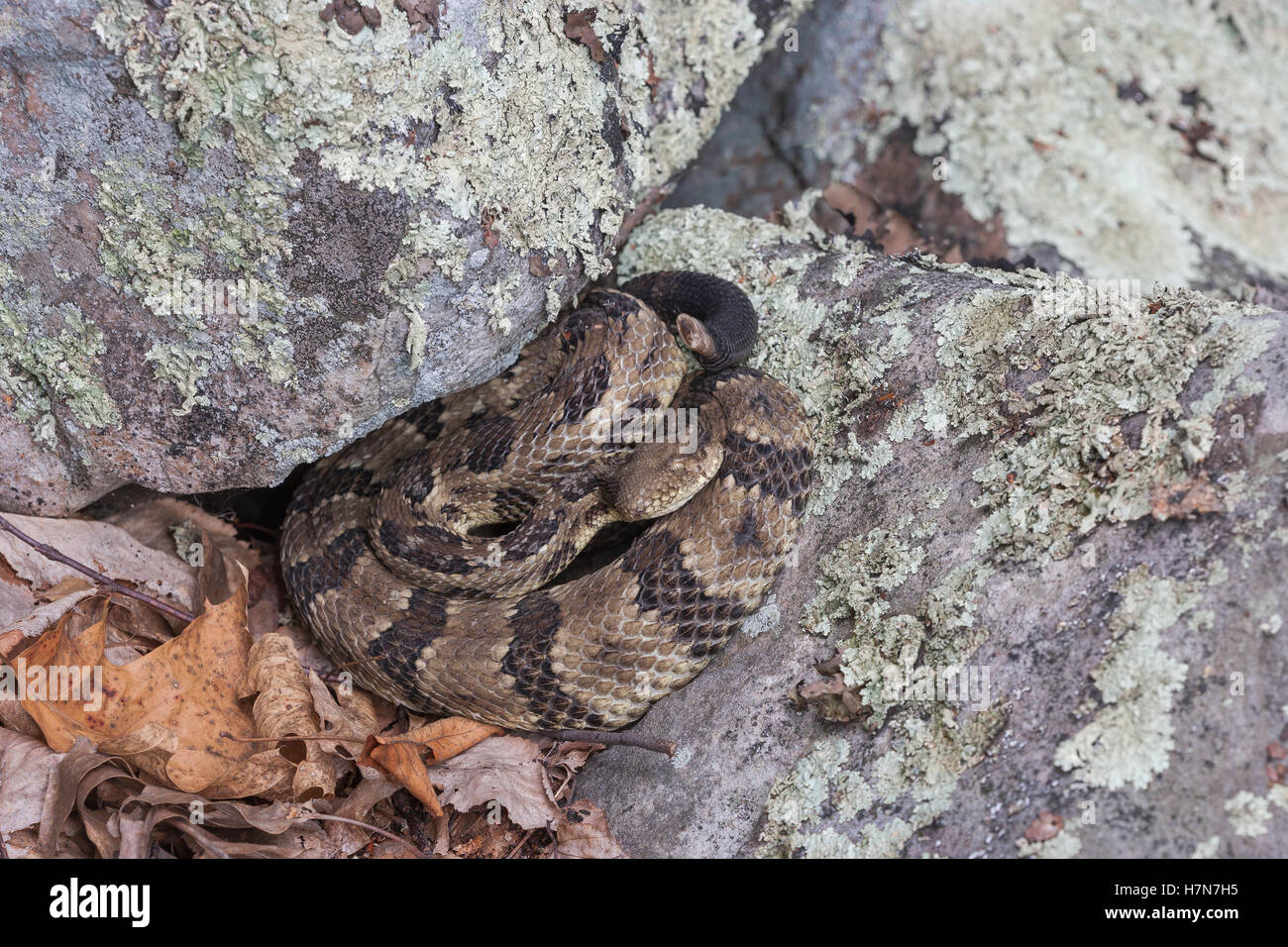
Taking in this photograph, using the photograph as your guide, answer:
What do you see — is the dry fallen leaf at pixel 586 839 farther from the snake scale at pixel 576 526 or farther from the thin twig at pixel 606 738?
the snake scale at pixel 576 526

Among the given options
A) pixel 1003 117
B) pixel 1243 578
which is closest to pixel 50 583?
pixel 1243 578

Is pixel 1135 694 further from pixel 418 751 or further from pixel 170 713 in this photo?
pixel 170 713

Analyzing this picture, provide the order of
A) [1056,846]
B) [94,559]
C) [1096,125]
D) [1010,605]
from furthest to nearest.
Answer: [1096,125] < [94,559] < [1010,605] < [1056,846]

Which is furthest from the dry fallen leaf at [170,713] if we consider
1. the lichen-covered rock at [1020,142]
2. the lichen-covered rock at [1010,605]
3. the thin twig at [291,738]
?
the lichen-covered rock at [1020,142]

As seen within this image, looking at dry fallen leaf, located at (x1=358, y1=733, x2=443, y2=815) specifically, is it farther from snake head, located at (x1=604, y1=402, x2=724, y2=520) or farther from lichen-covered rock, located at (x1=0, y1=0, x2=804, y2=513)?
snake head, located at (x1=604, y1=402, x2=724, y2=520)

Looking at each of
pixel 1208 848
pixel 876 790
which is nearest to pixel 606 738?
pixel 876 790

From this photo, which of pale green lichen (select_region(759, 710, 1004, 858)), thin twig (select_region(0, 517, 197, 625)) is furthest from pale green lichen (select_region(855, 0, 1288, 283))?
thin twig (select_region(0, 517, 197, 625))
